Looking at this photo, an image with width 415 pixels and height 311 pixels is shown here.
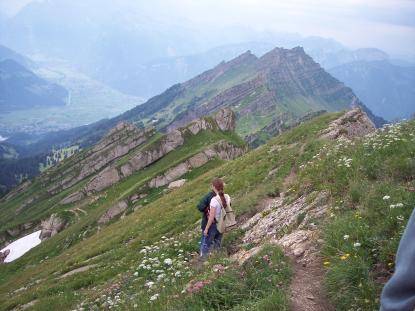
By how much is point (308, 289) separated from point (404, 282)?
22.3 ft

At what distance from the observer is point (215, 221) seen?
18.5m

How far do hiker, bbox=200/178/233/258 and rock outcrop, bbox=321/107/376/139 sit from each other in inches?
739

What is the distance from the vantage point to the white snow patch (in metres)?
75.4

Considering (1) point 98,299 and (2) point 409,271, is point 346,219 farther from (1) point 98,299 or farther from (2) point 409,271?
(1) point 98,299

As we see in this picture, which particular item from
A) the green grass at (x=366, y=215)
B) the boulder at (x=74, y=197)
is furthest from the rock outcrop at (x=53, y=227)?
the green grass at (x=366, y=215)

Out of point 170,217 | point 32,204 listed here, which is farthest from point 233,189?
point 32,204

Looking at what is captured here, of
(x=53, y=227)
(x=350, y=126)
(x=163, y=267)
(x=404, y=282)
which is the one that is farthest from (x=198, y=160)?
(x=404, y=282)

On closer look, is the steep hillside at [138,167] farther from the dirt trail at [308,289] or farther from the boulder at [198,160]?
the dirt trail at [308,289]

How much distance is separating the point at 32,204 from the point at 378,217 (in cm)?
13255

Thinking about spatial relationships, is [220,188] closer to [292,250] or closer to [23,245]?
[292,250]

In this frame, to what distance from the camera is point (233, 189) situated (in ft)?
103

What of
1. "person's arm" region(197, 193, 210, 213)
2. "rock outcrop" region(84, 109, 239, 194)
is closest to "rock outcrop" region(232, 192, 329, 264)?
"person's arm" region(197, 193, 210, 213)

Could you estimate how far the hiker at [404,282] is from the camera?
12.3 ft

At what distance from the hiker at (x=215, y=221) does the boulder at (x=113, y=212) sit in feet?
147
